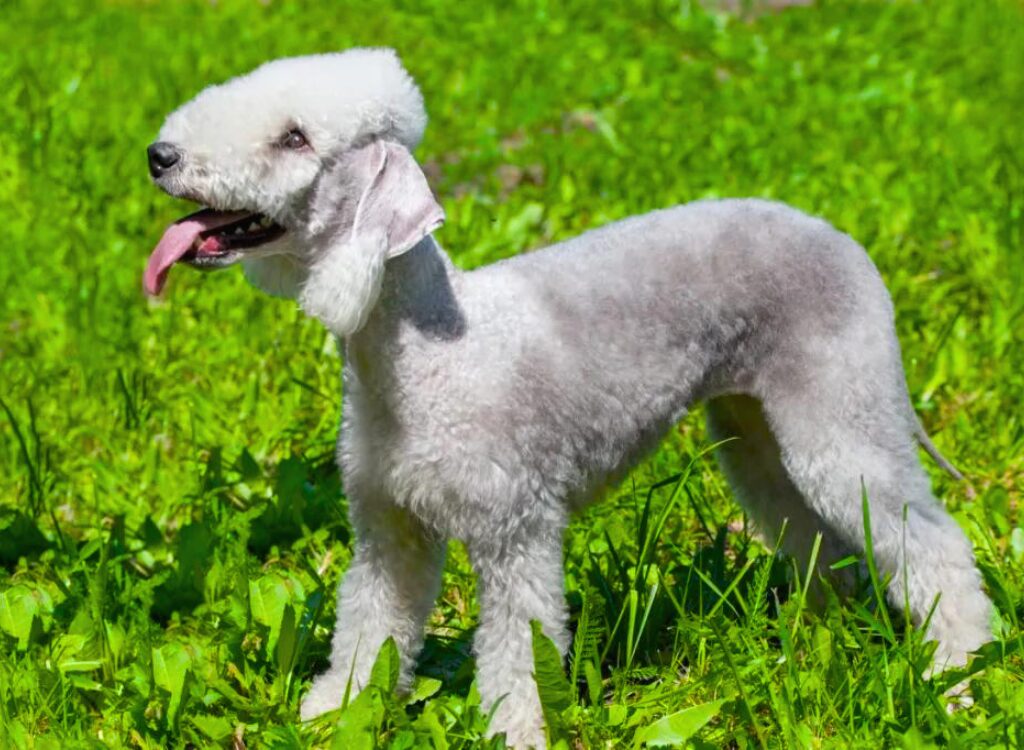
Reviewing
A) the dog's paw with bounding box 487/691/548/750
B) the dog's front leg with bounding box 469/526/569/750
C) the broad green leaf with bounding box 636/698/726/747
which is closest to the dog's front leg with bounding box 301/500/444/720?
the dog's front leg with bounding box 469/526/569/750

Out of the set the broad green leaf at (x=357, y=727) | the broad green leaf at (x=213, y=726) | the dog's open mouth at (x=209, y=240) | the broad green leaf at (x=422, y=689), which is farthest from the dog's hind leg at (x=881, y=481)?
the broad green leaf at (x=213, y=726)

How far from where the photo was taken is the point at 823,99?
7984 mm

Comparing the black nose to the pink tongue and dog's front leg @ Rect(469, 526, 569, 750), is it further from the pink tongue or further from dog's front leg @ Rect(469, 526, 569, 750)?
dog's front leg @ Rect(469, 526, 569, 750)

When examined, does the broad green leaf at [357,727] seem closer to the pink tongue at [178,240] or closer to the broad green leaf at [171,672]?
the broad green leaf at [171,672]

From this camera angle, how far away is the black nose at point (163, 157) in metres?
2.72

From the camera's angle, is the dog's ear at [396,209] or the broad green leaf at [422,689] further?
the broad green leaf at [422,689]

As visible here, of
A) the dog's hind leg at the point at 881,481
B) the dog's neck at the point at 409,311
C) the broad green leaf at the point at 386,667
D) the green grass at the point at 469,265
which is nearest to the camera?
the dog's neck at the point at 409,311

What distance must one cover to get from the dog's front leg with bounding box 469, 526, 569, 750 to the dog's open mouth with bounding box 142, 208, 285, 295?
774 mm

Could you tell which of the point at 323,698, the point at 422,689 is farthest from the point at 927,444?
the point at 323,698

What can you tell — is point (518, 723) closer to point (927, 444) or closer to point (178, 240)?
point (178, 240)

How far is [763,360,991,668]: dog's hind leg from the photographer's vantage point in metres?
3.32

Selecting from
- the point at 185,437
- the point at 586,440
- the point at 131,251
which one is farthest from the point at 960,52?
the point at 586,440

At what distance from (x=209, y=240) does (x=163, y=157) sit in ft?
0.61

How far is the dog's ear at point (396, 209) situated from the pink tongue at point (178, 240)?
0.24 metres
